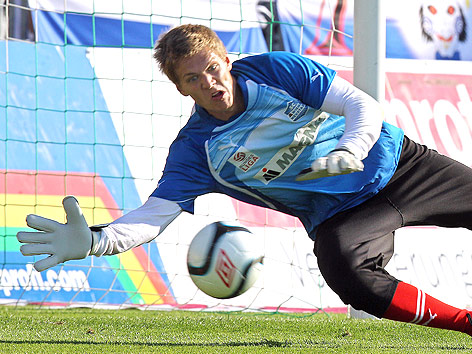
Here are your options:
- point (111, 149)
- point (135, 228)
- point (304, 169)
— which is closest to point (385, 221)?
point (304, 169)

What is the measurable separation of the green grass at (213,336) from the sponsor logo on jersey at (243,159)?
819 millimetres

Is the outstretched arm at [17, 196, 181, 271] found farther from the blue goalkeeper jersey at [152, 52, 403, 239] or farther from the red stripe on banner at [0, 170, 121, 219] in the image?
the red stripe on banner at [0, 170, 121, 219]

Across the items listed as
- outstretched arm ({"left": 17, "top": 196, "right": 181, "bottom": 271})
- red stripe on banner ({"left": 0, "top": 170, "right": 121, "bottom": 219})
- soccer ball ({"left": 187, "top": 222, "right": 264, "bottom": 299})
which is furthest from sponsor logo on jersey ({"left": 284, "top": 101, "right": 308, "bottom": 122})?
red stripe on banner ({"left": 0, "top": 170, "right": 121, "bottom": 219})

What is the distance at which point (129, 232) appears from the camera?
3.47m

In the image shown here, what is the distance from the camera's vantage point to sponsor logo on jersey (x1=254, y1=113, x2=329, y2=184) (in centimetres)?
368

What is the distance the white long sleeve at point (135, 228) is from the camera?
3352 millimetres

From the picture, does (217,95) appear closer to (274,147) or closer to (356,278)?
(274,147)

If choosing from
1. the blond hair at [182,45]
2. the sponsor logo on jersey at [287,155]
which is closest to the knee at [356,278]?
the sponsor logo on jersey at [287,155]

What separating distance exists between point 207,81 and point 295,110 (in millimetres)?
457

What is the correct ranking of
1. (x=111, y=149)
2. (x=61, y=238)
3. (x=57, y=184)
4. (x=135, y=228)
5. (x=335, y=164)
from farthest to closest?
(x=111, y=149)
(x=57, y=184)
(x=135, y=228)
(x=61, y=238)
(x=335, y=164)

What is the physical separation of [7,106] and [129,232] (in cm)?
382

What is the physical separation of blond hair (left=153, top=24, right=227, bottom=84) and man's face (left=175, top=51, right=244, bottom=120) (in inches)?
1.0

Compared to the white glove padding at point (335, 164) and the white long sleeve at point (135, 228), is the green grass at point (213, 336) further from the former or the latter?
the white glove padding at point (335, 164)

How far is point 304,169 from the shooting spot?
3539 mm
